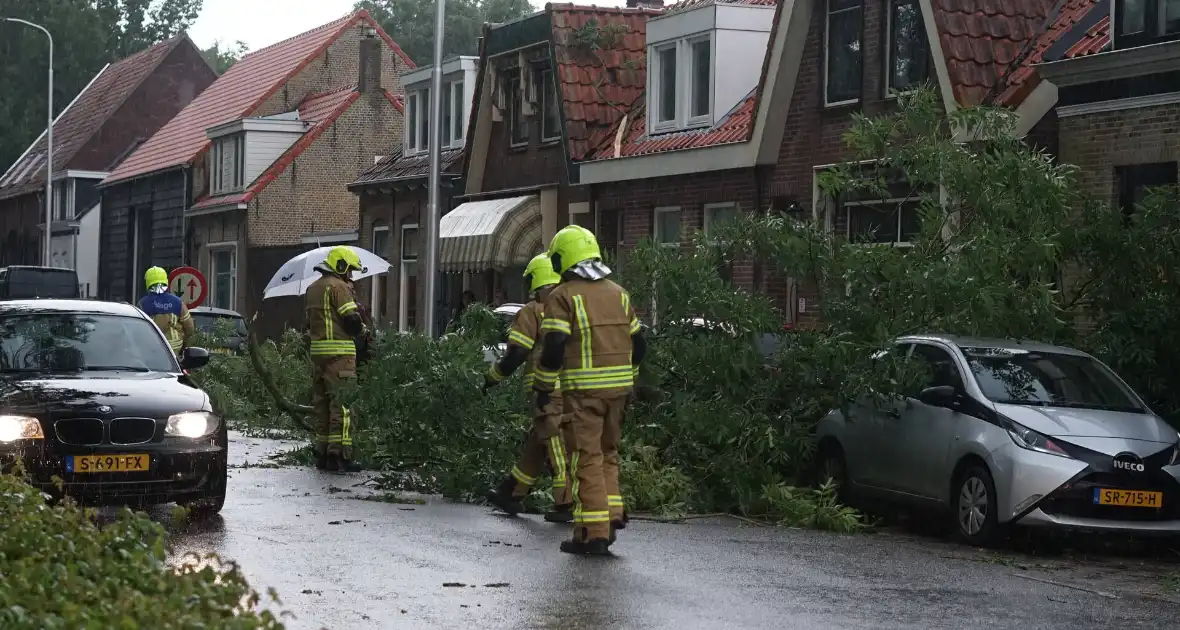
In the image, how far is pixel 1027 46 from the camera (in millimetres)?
23734

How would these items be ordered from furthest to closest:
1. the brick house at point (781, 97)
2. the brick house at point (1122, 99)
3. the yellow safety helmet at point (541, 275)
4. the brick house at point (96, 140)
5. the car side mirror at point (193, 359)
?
1. the brick house at point (96, 140)
2. the brick house at point (781, 97)
3. the brick house at point (1122, 99)
4. the car side mirror at point (193, 359)
5. the yellow safety helmet at point (541, 275)

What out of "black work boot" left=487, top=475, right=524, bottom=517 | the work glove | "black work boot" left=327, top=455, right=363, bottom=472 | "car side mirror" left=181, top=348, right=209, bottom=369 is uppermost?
"car side mirror" left=181, top=348, right=209, bottom=369

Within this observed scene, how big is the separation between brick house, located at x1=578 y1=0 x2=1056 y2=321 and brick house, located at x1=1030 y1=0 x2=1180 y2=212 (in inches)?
28.8

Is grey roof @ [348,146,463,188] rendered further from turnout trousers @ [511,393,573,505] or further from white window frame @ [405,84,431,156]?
turnout trousers @ [511,393,573,505]

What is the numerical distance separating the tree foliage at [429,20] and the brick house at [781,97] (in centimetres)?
4859

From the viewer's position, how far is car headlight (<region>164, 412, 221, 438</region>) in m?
12.0

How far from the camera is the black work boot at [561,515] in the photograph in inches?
505

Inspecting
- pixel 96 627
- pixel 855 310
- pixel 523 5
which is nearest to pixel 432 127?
pixel 855 310

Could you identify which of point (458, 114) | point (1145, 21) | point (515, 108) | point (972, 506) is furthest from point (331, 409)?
point (458, 114)

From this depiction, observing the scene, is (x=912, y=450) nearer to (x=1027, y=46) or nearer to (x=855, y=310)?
(x=855, y=310)

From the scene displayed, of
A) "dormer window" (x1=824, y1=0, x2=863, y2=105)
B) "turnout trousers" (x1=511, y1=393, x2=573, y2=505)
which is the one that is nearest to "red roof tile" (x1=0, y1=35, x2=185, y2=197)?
"dormer window" (x1=824, y1=0, x2=863, y2=105)

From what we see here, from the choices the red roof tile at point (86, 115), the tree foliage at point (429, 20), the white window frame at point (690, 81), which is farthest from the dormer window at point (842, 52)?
the tree foliage at point (429, 20)

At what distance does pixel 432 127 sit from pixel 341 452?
13.2 metres

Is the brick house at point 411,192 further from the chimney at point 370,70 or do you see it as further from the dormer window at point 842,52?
the dormer window at point 842,52
